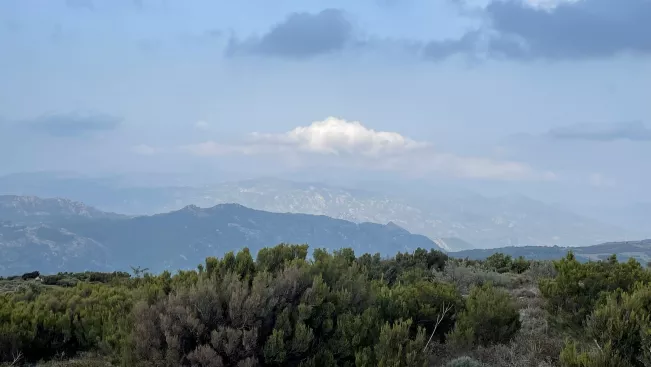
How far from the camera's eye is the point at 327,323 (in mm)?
8289

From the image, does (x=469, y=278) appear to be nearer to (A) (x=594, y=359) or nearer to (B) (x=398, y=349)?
(B) (x=398, y=349)

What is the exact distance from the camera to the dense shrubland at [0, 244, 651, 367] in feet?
25.5

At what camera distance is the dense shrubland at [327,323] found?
778cm

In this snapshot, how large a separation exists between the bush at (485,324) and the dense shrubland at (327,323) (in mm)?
21

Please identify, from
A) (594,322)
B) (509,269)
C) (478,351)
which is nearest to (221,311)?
(478,351)

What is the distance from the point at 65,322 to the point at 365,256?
12250mm

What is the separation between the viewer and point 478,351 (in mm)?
9102

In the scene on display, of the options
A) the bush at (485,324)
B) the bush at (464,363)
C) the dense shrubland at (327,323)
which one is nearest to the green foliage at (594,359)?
the dense shrubland at (327,323)

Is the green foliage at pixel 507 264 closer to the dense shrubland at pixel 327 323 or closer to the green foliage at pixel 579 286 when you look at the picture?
the dense shrubland at pixel 327 323

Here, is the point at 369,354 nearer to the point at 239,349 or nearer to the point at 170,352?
the point at 239,349

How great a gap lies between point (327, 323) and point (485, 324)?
10.2ft

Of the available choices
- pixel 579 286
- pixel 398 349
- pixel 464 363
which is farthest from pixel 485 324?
pixel 398 349

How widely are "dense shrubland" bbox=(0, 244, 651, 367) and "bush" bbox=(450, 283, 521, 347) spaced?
0.02m

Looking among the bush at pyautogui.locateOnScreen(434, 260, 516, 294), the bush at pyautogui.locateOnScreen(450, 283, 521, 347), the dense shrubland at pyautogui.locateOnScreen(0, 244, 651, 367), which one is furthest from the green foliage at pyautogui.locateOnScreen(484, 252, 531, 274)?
the bush at pyautogui.locateOnScreen(450, 283, 521, 347)
